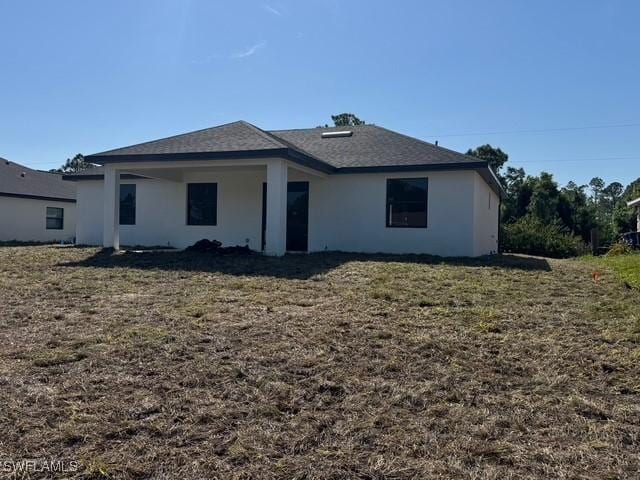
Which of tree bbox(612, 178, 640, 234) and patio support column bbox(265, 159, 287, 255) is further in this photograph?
tree bbox(612, 178, 640, 234)

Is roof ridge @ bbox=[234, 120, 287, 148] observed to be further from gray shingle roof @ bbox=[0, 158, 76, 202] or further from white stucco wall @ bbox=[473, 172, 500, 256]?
gray shingle roof @ bbox=[0, 158, 76, 202]

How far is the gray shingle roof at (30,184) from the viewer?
70.0 ft

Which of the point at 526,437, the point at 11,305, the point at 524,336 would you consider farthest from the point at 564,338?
the point at 11,305

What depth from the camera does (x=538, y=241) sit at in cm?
2183

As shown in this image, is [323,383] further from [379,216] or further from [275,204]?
[379,216]

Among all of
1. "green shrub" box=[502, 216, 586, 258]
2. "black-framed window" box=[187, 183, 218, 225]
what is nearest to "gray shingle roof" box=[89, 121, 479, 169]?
"black-framed window" box=[187, 183, 218, 225]

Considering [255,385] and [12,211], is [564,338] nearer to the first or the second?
[255,385]

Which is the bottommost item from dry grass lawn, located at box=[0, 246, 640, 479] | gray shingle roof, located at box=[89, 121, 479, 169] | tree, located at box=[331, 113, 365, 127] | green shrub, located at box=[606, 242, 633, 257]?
dry grass lawn, located at box=[0, 246, 640, 479]

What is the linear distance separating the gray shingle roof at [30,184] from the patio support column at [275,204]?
1427 cm

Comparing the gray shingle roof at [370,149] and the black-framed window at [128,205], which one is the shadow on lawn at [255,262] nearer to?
the gray shingle roof at [370,149]

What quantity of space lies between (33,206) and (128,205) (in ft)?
25.8

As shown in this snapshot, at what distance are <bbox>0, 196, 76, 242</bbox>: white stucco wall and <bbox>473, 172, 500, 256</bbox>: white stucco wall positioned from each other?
1799 centimetres

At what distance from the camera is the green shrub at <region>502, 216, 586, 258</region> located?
70.4ft

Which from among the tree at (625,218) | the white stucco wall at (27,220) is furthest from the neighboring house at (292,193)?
the tree at (625,218)
